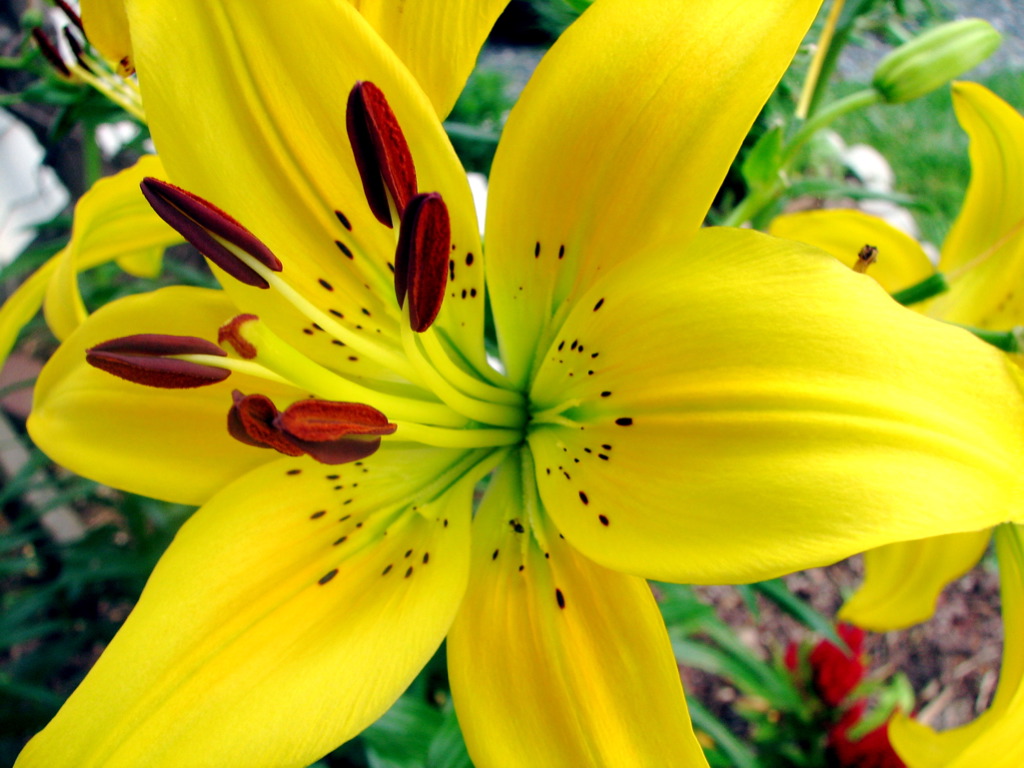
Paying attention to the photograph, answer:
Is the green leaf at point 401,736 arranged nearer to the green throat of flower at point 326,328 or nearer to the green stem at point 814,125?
the green throat of flower at point 326,328

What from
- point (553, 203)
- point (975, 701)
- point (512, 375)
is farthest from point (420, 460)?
point (975, 701)

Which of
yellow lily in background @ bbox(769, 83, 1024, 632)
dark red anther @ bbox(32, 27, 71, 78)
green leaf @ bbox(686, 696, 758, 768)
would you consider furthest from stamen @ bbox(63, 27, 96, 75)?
green leaf @ bbox(686, 696, 758, 768)

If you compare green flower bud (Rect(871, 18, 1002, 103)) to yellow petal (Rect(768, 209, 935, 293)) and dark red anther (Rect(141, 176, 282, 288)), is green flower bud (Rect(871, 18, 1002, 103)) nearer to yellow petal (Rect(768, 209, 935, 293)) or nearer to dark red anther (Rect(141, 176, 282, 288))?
yellow petal (Rect(768, 209, 935, 293))

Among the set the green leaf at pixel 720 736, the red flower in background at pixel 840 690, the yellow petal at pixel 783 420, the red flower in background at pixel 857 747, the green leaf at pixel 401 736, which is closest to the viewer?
the yellow petal at pixel 783 420

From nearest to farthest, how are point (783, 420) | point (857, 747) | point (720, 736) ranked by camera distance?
1. point (783, 420)
2. point (720, 736)
3. point (857, 747)

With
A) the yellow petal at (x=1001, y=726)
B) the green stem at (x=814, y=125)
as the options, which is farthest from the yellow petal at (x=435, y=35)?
the yellow petal at (x=1001, y=726)

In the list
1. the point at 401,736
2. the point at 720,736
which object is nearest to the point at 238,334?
the point at 401,736

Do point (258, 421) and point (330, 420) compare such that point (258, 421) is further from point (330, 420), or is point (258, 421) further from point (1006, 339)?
point (1006, 339)
